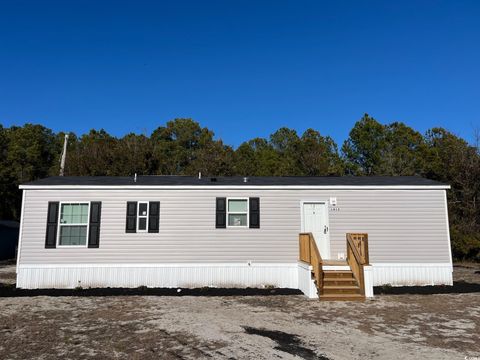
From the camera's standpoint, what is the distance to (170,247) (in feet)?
37.2

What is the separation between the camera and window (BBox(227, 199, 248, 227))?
11.5 metres

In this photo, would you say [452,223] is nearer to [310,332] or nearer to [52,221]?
[310,332]

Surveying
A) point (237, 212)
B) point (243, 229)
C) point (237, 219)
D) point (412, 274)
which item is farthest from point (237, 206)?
point (412, 274)

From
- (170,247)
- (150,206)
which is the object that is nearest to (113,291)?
(170,247)

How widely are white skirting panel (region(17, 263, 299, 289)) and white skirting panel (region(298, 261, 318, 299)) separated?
0.42 meters

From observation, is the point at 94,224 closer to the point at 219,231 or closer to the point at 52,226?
the point at 52,226

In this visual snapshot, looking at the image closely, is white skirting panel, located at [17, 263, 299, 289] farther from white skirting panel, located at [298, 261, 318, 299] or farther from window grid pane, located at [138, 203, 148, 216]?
window grid pane, located at [138, 203, 148, 216]

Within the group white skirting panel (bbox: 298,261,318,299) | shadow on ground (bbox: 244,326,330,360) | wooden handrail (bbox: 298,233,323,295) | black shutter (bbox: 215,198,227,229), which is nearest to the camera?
shadow on ground (bbox: 244,326,330,360)

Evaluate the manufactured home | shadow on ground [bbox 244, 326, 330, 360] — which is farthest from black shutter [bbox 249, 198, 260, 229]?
shadow on ground [bbox 244, 326, 330, 360]

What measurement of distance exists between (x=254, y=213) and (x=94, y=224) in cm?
530

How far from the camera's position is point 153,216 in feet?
37.6

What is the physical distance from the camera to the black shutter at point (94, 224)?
11.2 meters

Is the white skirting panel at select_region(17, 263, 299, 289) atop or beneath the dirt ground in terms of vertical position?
atop

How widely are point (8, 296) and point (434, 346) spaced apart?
34.6 feet
